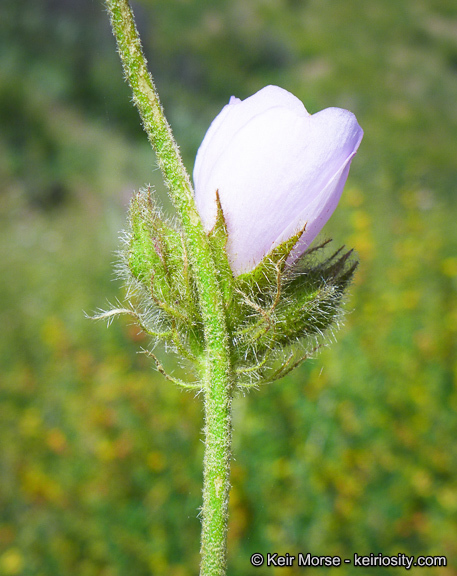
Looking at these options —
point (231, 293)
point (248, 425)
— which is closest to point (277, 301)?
point (231, 293)

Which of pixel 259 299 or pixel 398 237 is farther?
pixel 398 237

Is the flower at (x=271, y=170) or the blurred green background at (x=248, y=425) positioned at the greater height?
the blurred green background at (x=248, y=425)

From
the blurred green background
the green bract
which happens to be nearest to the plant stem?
the green bract

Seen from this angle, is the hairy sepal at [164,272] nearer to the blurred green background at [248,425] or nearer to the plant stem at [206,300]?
the plant stem at [206,300]

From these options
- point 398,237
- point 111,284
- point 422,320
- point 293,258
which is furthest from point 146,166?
point 293,258

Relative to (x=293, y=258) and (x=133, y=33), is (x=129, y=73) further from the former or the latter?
(x=293, y=258)

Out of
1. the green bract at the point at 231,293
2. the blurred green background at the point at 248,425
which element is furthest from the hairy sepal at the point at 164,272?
the blurred green background at the point at 248,425

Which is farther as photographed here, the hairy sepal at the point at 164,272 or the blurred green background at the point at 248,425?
the blurred green background at the point at 248,425
